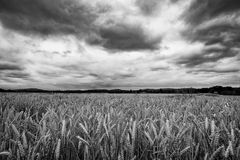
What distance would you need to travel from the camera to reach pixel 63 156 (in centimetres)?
119

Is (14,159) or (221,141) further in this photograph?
(221,141)

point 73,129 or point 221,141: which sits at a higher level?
point 73,129

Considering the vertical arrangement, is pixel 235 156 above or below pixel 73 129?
below

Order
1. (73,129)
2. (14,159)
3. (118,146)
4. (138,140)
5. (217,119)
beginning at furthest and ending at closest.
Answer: (217,119) → (73,129) → (138,140) → (118,146) → (14,159)

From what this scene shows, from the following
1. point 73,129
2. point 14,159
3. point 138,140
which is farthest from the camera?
point 73,129

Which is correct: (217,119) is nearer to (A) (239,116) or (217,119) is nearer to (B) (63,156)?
(A) (239,116)

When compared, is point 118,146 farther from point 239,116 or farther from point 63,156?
point 239,116

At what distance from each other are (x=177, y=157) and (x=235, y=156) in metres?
0.43

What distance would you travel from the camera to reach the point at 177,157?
3.64ft

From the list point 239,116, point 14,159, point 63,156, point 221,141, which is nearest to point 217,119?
point 239,116

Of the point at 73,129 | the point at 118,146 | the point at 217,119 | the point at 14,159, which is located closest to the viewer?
the point at 14,159

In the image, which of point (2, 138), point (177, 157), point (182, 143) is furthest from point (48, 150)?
point (182, 143)

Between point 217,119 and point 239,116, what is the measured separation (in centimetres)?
43

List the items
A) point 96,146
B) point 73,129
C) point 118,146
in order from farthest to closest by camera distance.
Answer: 1. point 73,129
2. point 118,146
3. point 96,146
